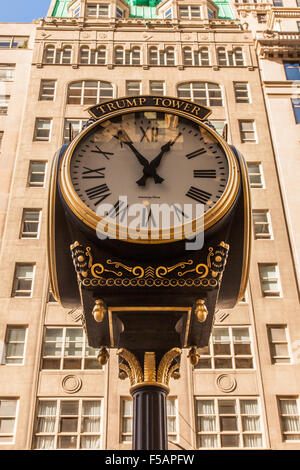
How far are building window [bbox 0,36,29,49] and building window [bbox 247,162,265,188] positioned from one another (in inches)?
748

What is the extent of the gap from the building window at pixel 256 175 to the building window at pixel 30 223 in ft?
39.8

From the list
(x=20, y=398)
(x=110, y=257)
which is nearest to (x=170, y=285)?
(x=110, y=257)

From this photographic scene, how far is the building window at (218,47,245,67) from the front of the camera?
1433 inches

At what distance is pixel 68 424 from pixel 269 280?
38.8ft

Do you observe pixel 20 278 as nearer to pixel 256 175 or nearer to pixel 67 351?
pixel 67 351

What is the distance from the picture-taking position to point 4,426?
21.5 m

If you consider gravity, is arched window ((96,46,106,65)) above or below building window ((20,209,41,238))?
above

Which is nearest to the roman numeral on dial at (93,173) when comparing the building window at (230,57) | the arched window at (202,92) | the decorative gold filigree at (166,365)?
the decorative gold filigree at (166,365)

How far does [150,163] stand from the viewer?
4.99 metres

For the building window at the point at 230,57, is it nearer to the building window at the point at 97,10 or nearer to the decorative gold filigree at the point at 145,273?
the building window at the point at 97,10

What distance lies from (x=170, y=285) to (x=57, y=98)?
3142cm

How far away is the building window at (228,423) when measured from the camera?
21.3 m

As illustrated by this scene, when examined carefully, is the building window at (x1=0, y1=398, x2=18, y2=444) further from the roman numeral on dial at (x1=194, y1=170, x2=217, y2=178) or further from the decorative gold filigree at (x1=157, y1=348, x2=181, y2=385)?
the roman numeral on dial at (x1=194, y1=170, x2=217, y2=178)

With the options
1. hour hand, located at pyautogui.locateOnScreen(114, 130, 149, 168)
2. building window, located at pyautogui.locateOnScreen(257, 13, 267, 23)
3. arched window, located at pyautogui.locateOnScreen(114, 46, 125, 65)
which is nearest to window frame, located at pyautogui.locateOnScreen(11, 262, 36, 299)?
arched window, located at pyautogui.locateOnScreen(114, 46, 125, 65)
